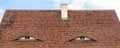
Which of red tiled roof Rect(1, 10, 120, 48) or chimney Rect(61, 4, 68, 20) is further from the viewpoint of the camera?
chimney Rect(61, 4, 68, 20)

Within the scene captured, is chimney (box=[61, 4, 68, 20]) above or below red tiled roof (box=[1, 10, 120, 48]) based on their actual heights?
above

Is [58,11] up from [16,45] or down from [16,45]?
up

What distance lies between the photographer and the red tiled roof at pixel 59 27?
37.0 meters

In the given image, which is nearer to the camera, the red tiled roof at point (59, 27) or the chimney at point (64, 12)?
the red tiled roof at point (59, 27)

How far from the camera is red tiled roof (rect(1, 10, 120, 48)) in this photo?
37031mm

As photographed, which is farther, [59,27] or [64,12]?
[64,12]

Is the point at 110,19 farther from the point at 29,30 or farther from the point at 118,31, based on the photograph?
the point at 29,30

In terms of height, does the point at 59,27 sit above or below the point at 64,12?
below

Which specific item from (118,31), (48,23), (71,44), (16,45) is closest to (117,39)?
(118,31)

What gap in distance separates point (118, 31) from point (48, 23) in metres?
6.53

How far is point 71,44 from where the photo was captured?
121 ft

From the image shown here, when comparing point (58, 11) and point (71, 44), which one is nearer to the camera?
point (71, 44)

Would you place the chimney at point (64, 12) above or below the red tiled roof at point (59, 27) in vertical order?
above

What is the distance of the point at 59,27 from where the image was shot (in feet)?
127
